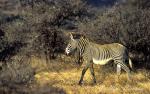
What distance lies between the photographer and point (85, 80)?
65.7 ft

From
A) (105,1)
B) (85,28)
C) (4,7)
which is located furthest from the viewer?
(105,1)

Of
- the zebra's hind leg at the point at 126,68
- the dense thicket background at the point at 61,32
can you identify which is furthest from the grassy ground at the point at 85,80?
the dense thicket background at the point at 61,32

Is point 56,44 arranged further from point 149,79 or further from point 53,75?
point 149,79

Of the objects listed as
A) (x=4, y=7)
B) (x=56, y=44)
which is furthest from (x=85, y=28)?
(x=4, y=7)

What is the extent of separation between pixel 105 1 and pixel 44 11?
41.2 metres

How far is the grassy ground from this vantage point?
17797 millimetres

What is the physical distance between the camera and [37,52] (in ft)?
78.5

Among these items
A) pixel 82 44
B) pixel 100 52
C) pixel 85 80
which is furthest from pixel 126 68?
pixel 82 44

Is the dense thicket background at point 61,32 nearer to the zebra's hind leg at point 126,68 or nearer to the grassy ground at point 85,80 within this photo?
the grassy ground at point 85,80

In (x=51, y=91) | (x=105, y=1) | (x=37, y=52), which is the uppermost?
(x=51, y=91)

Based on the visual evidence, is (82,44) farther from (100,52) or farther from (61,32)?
(61,32)

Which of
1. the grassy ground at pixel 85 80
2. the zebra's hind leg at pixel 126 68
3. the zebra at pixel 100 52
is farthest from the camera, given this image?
the zebra at pixel 100 52

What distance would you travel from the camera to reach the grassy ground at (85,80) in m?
17.8

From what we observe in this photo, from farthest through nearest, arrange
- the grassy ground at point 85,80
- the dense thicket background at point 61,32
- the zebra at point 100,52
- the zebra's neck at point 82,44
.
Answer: the dense thicket background at point 61,32, the zebra's neck at point 82,44, the zebra at point 100,52, the grassy ground at point 85,80
